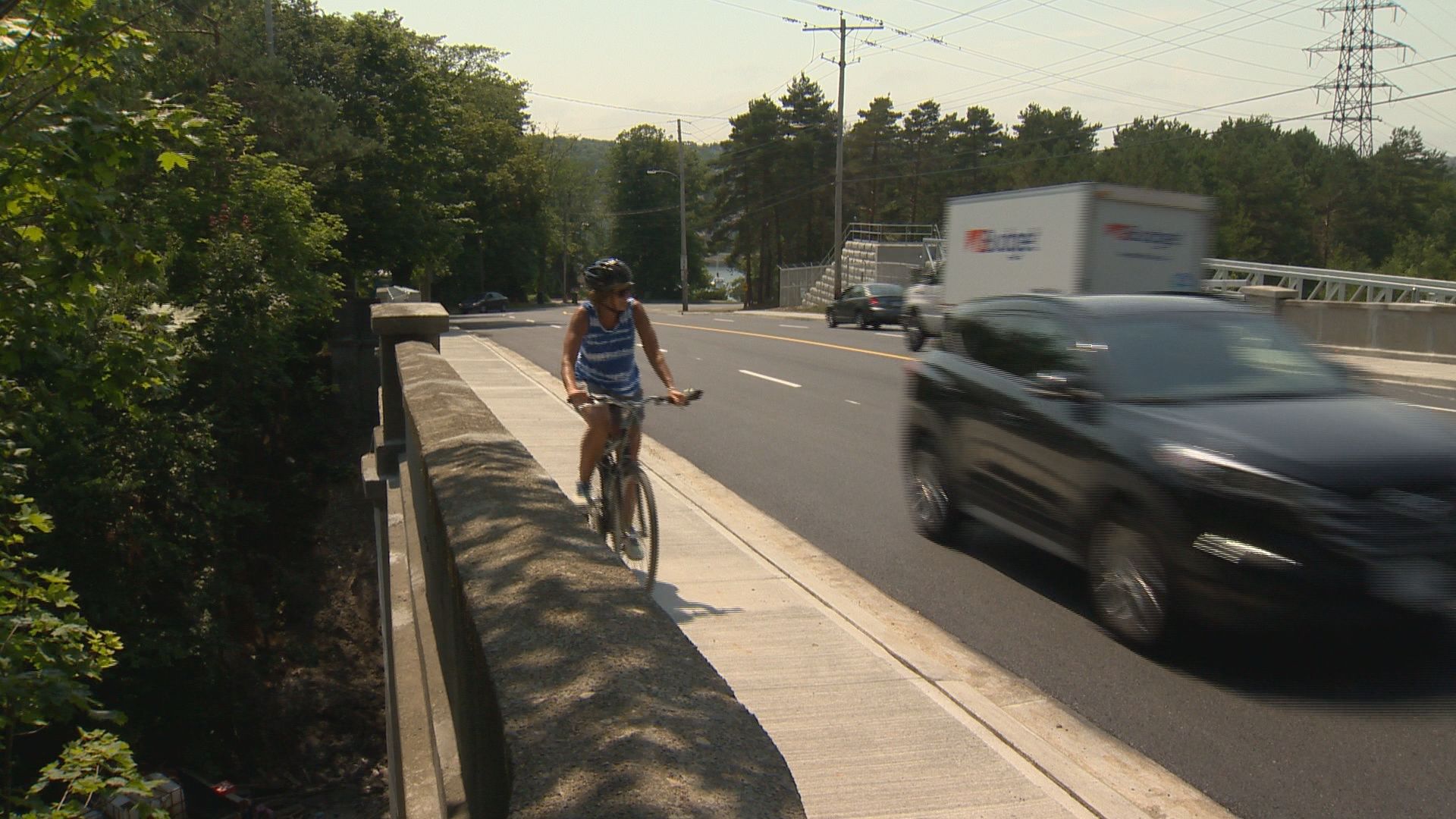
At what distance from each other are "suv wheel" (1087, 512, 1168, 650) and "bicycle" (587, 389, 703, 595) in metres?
2.20

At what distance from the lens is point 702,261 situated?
424 feet

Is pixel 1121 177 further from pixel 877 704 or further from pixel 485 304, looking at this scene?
pixel 877 704

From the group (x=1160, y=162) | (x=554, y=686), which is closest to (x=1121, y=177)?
(x=1160, y=162)

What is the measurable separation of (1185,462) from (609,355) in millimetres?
2921

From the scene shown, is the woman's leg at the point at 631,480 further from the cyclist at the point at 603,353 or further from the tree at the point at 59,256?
the tree at the point at 59,256

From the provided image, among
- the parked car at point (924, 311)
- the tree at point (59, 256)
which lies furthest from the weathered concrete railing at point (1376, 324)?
the tree at point (59, 256)

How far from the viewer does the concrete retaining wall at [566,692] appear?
1.62 meters

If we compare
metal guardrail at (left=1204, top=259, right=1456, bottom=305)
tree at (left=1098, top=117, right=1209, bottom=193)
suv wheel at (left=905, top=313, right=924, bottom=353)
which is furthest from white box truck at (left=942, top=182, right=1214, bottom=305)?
tree at (left=1098, top=117, right=1209, bottom=193)

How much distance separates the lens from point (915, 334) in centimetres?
2650

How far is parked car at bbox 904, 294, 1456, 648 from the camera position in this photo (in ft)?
16.4

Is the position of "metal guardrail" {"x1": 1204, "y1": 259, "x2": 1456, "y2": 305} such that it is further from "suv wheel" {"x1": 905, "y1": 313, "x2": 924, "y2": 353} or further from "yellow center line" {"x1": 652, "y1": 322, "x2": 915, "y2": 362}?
"yellow center line" {"x1": 652, "y1": 322, "x2": 915, "y2": 362}

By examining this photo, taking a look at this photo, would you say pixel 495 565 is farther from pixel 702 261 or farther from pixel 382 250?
→ pixel 702 261

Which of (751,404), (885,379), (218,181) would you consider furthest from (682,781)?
(218,181)

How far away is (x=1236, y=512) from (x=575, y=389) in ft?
10.4
